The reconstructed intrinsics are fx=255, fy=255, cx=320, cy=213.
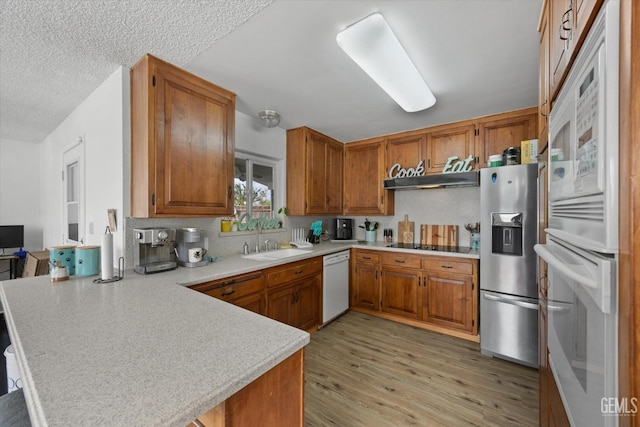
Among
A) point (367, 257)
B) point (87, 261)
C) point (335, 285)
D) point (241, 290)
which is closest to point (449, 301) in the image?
point (367, 257)

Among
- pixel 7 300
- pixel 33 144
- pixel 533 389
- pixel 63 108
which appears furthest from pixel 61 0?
pixel 33 144

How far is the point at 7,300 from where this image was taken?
1204 millimetres

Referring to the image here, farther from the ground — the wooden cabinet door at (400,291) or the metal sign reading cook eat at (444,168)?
the metal sign reading cook eat at (444,168)

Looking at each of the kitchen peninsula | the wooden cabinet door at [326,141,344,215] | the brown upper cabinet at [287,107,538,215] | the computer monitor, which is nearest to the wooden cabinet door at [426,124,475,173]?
the brown upper cabinet at [287,107,538,215]

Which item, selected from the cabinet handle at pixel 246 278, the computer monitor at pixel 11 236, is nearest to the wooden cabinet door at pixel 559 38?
the cabinet handle at pixel 246 278

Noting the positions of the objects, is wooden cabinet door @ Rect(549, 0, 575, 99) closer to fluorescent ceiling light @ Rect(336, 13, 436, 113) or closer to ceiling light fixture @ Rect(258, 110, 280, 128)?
fluorescent ceiling light @ Rect(336, 13, 436, 113)

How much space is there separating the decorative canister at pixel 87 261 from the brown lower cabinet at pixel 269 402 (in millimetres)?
1456

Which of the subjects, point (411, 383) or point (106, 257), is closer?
point (106, 257)

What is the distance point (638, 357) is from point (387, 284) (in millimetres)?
2712

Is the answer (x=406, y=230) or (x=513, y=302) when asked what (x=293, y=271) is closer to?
(x=406, y=230)

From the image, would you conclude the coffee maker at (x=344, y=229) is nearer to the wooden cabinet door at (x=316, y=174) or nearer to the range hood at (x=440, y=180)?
the wooden cabinet door at (x=316, y=174)

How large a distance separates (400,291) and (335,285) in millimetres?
752

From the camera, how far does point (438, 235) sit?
3.23 metres

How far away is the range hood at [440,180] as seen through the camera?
8.71 feet
